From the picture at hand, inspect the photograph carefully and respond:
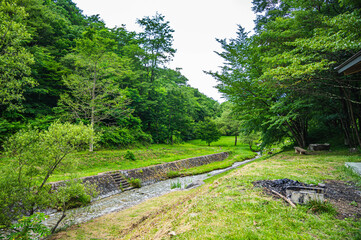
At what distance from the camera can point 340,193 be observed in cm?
391

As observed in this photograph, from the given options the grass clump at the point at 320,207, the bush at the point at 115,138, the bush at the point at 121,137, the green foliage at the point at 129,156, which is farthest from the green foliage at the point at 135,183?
the grass clump at the point at 320,207

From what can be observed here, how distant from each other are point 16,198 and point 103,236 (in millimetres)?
2835

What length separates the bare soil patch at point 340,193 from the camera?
3.13m

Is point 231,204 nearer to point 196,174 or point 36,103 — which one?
point 196,174

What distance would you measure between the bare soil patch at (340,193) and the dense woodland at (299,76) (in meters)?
4.05

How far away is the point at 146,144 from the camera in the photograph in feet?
73.0

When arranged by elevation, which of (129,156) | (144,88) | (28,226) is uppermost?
(144,88)

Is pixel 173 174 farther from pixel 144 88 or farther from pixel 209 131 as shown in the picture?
pixel 209 131

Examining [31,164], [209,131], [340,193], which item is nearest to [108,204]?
[31,164]

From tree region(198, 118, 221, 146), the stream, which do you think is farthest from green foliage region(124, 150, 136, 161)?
tree region(198, 118, 221, 146)

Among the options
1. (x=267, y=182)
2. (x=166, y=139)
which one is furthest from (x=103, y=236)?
(x=166, y=139)

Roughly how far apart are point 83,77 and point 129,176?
10.1 m

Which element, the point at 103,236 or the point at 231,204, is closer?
the point at 231,204

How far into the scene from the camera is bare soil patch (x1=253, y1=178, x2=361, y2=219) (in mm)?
3128
